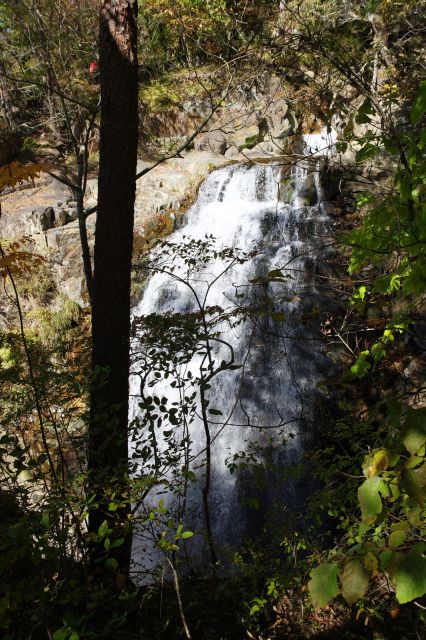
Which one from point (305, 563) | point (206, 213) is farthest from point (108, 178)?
point (206, 213)

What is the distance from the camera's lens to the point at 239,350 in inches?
322

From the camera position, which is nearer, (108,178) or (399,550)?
(399,550)

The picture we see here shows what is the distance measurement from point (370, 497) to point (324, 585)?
172 mm

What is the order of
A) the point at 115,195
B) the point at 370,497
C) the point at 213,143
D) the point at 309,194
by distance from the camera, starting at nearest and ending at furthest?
the point at 370,497 < the point at 115,195 < the point at 309,194 < the point at 213,143

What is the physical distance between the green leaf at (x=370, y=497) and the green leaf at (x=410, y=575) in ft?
0.28

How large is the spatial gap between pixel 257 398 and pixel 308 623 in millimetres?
4743

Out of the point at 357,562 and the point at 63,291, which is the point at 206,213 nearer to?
the point at 63,291

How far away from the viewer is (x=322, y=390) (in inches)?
285

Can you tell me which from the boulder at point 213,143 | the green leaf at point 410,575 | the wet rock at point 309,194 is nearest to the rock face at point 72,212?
the boulder at point 213,143

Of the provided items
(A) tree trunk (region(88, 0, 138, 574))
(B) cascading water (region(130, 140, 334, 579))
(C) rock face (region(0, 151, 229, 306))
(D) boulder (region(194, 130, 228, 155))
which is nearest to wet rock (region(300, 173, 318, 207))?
(B) cascading water (region(130, 140, 334, 579))

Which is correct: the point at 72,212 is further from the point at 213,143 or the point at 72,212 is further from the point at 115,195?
the point at 115,195

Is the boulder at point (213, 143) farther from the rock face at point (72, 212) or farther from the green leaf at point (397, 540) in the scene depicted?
the green leaf at point (397, 540)

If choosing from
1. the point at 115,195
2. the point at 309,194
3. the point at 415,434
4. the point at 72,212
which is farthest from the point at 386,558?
the point at 72,212

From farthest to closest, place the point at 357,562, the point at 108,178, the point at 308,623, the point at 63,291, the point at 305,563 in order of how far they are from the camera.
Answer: the point at 63,291
the point at 108,178
the point at 305,563
the point at 308,623
the point at 357,562
